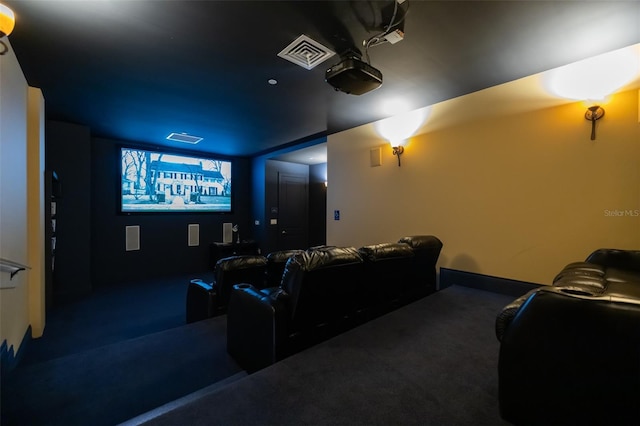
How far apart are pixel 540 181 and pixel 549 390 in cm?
242

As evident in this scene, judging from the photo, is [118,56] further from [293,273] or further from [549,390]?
[549,390]

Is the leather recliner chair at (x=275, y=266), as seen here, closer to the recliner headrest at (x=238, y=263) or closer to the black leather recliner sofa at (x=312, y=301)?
the recliner headrest at (x=238, y=263)

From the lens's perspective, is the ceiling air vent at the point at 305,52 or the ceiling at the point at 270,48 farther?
the ceiling air vent at the point at 305,52

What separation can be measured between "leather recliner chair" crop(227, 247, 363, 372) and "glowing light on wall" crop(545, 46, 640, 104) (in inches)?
106

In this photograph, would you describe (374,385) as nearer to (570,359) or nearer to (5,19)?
(570,359)

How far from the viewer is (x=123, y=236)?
5453 mm

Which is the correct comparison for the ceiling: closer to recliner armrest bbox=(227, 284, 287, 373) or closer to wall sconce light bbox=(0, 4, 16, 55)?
wall sconce light bbox=(0, 4, 16, 55)

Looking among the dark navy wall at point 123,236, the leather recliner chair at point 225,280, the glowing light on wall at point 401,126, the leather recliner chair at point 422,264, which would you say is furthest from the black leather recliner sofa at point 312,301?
the dark navy wall at point 123,236

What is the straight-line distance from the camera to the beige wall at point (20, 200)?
2.03 meters

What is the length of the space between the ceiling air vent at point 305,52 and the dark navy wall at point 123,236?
4.74 metres

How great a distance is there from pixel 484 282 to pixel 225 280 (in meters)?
3.01

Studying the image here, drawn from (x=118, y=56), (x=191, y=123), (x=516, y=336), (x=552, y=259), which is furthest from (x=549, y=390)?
(x=191, y=123)

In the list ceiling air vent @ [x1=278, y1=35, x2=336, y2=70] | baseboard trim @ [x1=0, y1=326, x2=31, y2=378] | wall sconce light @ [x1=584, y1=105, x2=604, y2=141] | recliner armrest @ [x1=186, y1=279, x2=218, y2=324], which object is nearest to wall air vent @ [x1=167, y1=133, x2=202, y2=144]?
recliner armrest @ [x1=186, y1=279, x2=218, y2=324]

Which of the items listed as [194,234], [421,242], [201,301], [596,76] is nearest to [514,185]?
[596,76]
